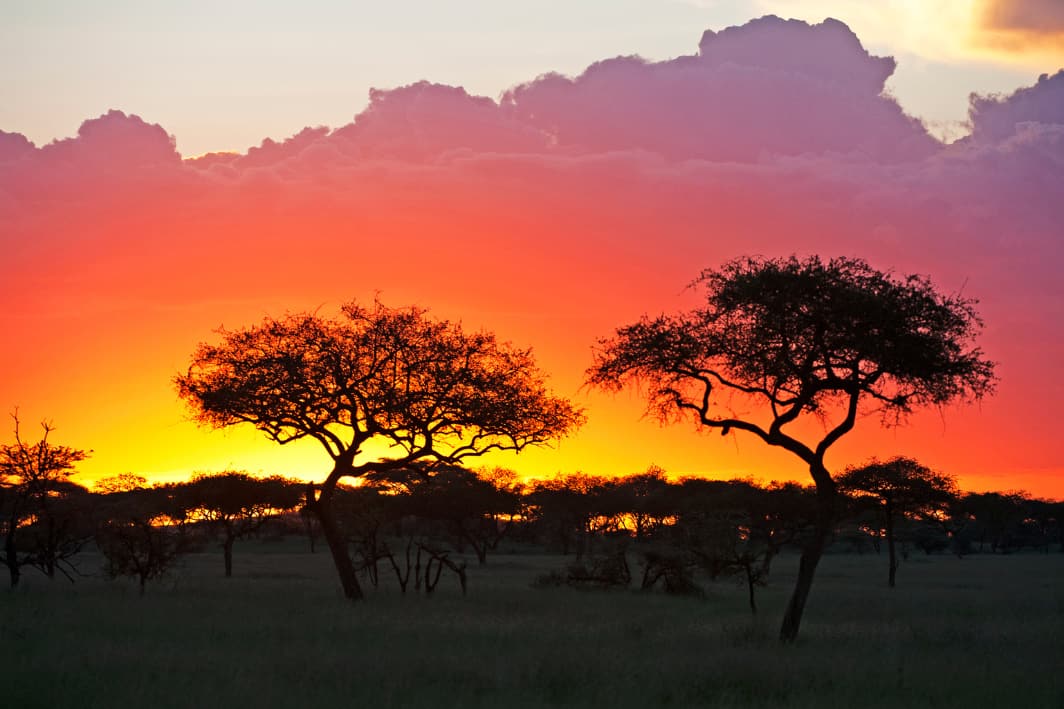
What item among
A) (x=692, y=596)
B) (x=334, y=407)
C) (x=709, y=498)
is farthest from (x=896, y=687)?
(x=709, y=498)

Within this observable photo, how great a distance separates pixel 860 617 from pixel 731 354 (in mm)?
15389

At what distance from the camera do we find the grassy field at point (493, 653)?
17.1m

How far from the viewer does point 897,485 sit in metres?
64.7

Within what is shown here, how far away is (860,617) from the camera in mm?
38375

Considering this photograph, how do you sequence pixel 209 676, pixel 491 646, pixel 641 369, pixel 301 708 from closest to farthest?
pixel 301 708, pixel 209 676, pixel 491 646, pixel 641 369

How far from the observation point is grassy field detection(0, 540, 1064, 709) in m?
17.1

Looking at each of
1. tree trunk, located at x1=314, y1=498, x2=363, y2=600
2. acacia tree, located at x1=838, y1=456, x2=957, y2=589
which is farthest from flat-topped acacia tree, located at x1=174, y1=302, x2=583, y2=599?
acacia tree, located at x1=838, y1=456, x2=957, y2=589

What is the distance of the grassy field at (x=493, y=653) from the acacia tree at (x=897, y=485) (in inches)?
925

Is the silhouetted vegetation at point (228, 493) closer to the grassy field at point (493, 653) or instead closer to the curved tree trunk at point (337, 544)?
the grassy field at point (493, 653)

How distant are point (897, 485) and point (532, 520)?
58677mm

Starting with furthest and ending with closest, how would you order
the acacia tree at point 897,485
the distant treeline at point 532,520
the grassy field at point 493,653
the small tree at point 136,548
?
1. the acacia tree at point 897,485
2. the distant treeline at point 532,520
3. the small tree at point 136,548
4. the grassy field at point 493,653

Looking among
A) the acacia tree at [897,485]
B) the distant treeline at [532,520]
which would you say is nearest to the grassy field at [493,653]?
the distant treeline at [532,520]

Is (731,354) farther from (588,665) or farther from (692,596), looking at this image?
(692,596)

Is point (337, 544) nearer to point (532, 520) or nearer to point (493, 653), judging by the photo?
point (493, 653)
